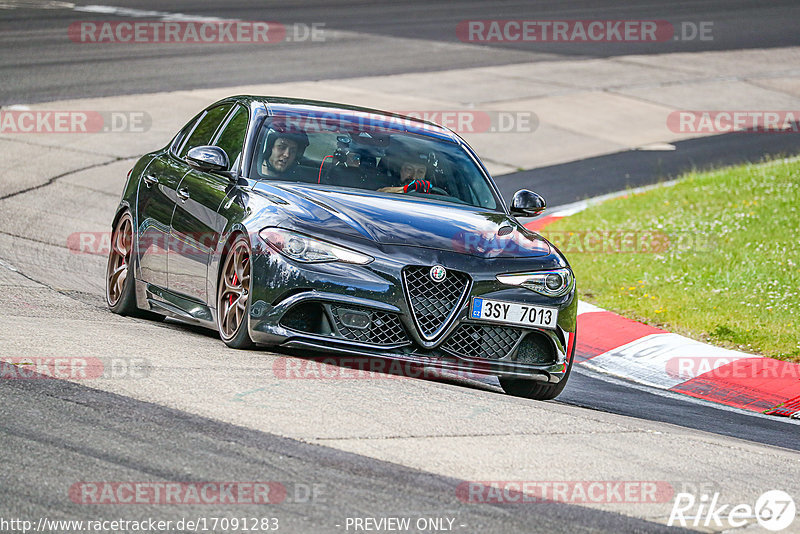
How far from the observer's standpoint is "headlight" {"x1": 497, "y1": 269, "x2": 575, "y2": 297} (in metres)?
7.55

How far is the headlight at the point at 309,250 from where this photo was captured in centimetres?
726

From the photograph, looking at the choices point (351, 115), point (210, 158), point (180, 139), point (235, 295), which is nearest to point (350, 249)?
point (235, 295)

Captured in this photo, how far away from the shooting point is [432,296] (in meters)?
7.34

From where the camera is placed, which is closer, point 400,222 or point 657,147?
point 400,222

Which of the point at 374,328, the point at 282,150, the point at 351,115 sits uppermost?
the point at 351,115

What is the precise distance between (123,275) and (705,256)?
6357 millimetres

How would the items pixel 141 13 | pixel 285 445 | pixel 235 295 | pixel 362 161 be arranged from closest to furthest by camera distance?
pixel 285 445
pixel 235 295
pixel 362 161
pixel 141 13

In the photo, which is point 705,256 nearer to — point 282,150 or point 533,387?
point 533,387

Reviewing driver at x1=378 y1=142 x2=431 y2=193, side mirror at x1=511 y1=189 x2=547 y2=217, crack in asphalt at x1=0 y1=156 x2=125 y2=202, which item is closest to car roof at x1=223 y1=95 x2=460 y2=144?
driver at x1=378 y1=142 x2=431 y2=193

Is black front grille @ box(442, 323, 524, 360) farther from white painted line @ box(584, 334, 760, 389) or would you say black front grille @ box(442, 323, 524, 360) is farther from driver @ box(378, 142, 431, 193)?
white painted line @ box(584, 334, 760, 389)

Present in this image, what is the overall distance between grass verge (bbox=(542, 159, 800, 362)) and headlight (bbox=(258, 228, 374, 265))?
426cm

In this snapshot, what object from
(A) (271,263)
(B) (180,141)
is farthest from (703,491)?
(B) (180,141)

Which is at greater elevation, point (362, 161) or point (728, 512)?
point (362, 161)

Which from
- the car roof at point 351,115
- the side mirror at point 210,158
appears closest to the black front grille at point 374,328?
the side mirror at point 210,158
